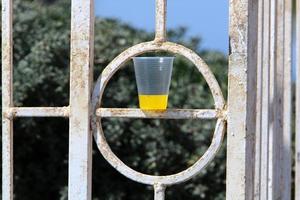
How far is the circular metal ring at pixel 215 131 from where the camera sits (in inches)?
83.9

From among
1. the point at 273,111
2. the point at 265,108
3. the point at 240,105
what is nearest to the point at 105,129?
the point at 273,111

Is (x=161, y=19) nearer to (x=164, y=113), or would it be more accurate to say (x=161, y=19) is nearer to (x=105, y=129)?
(x=164, y=113)

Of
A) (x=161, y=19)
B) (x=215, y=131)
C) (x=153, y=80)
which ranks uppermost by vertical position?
(x=161, y=19)

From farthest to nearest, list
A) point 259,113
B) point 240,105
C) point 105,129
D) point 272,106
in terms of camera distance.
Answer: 1. point 105,129
2. point 272,106
3. point 259,113
4. point 240,105

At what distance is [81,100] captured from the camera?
2207mm

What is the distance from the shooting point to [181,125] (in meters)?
5.37

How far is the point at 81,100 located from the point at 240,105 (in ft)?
1.43

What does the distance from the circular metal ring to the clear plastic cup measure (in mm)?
36

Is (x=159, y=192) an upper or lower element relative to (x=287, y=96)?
lower

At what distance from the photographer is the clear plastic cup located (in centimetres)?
217

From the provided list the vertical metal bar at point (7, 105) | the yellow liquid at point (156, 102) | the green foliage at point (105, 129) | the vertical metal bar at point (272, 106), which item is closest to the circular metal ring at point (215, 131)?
the yellow liquid at point (156, 102)

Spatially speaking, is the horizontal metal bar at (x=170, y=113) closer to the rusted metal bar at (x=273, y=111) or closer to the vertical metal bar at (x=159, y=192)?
the vertical metal bar at (x=159, y=192)

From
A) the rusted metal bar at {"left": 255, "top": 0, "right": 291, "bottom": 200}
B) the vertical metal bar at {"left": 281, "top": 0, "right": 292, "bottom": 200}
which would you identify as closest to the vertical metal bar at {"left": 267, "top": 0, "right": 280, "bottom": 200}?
the rusted metal bar at {"left": 255, "top": 0, "right": 291, "bottom": 200}

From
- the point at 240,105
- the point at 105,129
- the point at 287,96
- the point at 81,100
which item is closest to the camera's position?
the point at 240,105
